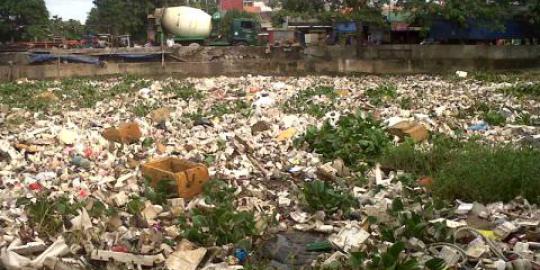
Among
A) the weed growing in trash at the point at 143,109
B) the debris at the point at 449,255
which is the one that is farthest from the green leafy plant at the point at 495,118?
the weed growing in trash at the point at 143,109

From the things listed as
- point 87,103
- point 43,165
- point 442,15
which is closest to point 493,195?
point 43,165

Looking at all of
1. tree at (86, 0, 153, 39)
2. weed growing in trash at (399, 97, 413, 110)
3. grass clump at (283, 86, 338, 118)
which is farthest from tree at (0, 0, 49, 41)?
weed growing in trash at (399, 97, 413, 110)

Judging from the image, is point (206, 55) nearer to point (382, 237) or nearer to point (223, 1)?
point (382, 237)

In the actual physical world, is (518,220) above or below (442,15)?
below

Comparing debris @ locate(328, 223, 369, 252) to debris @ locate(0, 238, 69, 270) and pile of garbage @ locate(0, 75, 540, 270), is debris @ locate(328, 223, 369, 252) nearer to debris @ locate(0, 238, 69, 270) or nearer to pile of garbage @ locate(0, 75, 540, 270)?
pile of garbage @ locate(0, 75, 540, 270)

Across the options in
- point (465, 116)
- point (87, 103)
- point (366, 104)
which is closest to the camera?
point (465, 116)

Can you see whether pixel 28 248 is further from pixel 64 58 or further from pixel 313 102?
pixel 64 58

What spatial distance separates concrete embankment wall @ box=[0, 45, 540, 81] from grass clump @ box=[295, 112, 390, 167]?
12.7 m

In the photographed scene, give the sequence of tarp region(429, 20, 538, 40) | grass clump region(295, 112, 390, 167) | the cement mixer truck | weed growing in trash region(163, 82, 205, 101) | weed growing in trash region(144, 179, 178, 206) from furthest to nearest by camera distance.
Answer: the cement mixer truck
tarp region(429, 20, 538, 40)
weed growing in trash region(163, 82, 205, 101)
grass clump region(295, 112, 390, 167)
weed growing in trash region(144, 179, 178, 206)

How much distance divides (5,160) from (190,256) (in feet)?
12.8

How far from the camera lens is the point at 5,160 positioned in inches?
256

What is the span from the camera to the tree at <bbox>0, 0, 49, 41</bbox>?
33.3m

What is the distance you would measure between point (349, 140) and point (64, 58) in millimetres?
17098

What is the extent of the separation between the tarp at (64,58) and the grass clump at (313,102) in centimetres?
1110
